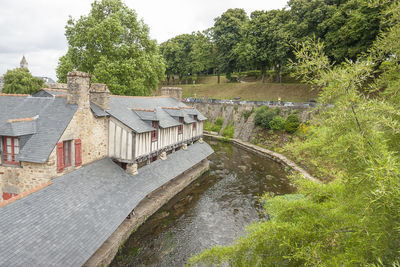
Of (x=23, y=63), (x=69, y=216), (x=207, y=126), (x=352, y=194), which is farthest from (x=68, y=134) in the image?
(x=23, y=63)

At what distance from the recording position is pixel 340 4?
27.3 m

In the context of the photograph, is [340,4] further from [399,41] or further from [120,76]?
[399,41]

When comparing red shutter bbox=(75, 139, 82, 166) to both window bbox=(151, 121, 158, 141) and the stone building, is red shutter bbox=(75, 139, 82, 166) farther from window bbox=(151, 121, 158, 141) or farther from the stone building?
window bbox=(151, 121, 158, 141)

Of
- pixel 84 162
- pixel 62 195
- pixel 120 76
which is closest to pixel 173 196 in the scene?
pixel 84 162

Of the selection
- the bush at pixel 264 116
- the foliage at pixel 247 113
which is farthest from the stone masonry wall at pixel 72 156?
the foliage at pixel 247 113

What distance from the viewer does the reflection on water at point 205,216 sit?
417 inches

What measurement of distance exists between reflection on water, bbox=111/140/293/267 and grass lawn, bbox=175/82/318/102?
17460 mm

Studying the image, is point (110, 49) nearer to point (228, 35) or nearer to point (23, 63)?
point (228, 35)

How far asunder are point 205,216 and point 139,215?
399 centimetres

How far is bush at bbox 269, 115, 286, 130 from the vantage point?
94.2ft

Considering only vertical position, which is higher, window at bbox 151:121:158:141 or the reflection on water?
window at bbox 151:121:158:141

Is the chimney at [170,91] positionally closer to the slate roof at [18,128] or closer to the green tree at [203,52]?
the slate roof at [18,128]

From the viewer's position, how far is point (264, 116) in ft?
99.5

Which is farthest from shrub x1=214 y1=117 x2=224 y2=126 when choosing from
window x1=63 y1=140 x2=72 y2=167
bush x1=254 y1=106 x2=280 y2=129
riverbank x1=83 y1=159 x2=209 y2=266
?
window x1=63 y1=140 x2=72 y2=167
